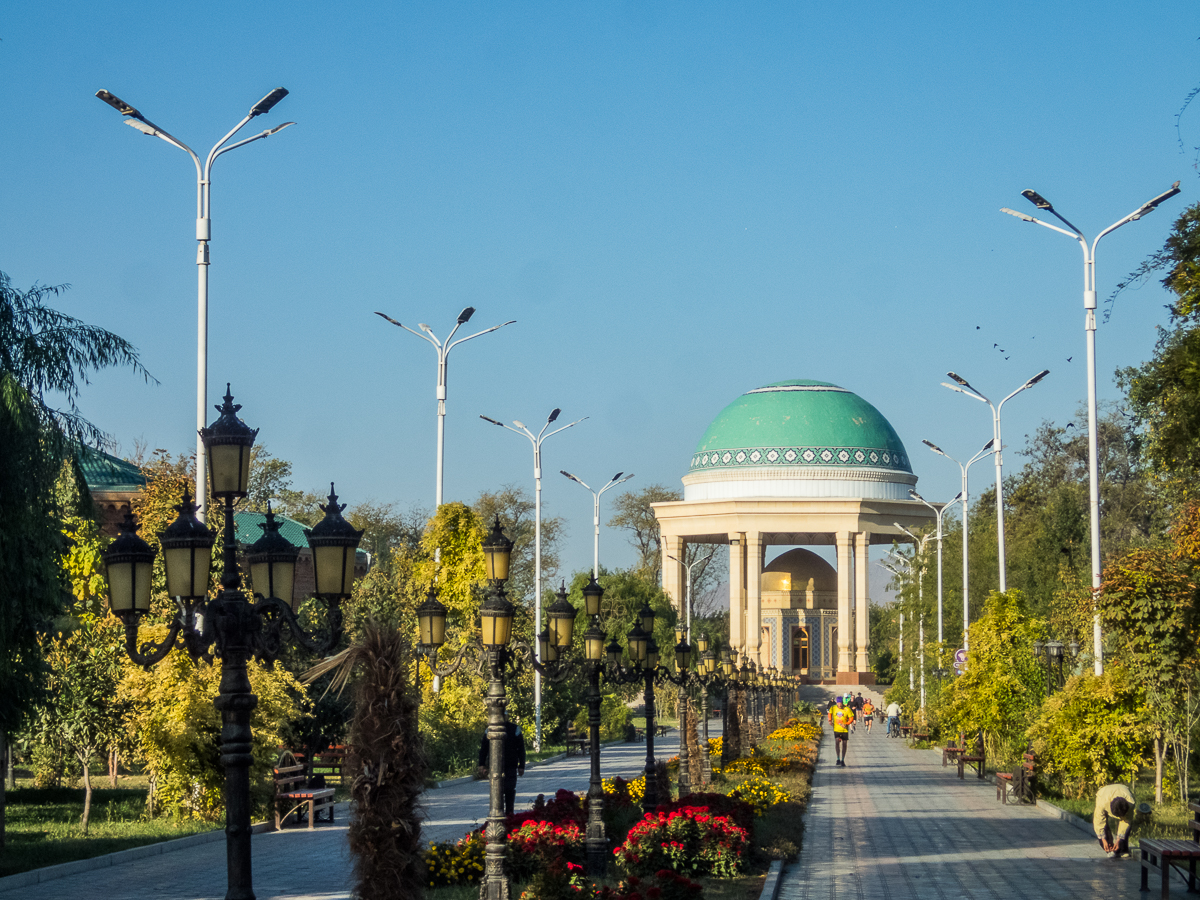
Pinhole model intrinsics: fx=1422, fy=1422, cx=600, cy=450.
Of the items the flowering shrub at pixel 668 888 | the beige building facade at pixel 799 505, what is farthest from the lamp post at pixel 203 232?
the beige building facade at pixel 799 505

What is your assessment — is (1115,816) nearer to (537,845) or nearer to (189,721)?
(537,845)

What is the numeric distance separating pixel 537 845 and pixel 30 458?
675cm

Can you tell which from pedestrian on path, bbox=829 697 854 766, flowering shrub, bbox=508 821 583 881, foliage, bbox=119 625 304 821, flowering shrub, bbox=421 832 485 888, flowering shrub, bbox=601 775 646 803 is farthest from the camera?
pedestrian on path, bbox=829 697 854 766

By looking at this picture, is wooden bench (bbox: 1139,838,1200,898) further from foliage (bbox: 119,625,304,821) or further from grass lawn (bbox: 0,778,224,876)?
grass lawn (bbox: 0,778,224,876)

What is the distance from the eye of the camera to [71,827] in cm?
2058

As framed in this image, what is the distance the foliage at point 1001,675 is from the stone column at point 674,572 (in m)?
43.3

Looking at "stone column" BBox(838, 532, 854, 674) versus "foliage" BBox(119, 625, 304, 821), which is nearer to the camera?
"foliage" BBox(119, 625, 304, 821)

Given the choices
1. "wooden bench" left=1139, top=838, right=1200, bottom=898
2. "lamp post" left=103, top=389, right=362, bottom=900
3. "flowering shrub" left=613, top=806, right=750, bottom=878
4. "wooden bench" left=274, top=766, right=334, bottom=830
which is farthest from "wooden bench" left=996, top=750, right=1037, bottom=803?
"lamp post" left=103, top=389, right=362, bottom=900

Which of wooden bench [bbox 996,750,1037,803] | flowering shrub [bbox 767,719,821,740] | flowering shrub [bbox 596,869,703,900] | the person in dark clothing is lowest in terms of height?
flowering shrub [bbox 767,719,821,740]

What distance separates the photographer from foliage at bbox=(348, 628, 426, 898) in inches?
402

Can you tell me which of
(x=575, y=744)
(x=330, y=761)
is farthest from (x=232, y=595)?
(x=575, y=744)

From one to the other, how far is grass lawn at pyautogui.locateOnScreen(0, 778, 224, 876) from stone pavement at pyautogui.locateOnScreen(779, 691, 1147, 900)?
852 cm

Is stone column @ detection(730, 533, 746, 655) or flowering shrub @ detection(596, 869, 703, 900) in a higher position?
stone column @ detection(730, 533, 746, 655)

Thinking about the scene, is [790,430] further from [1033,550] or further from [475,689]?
[475,689]
